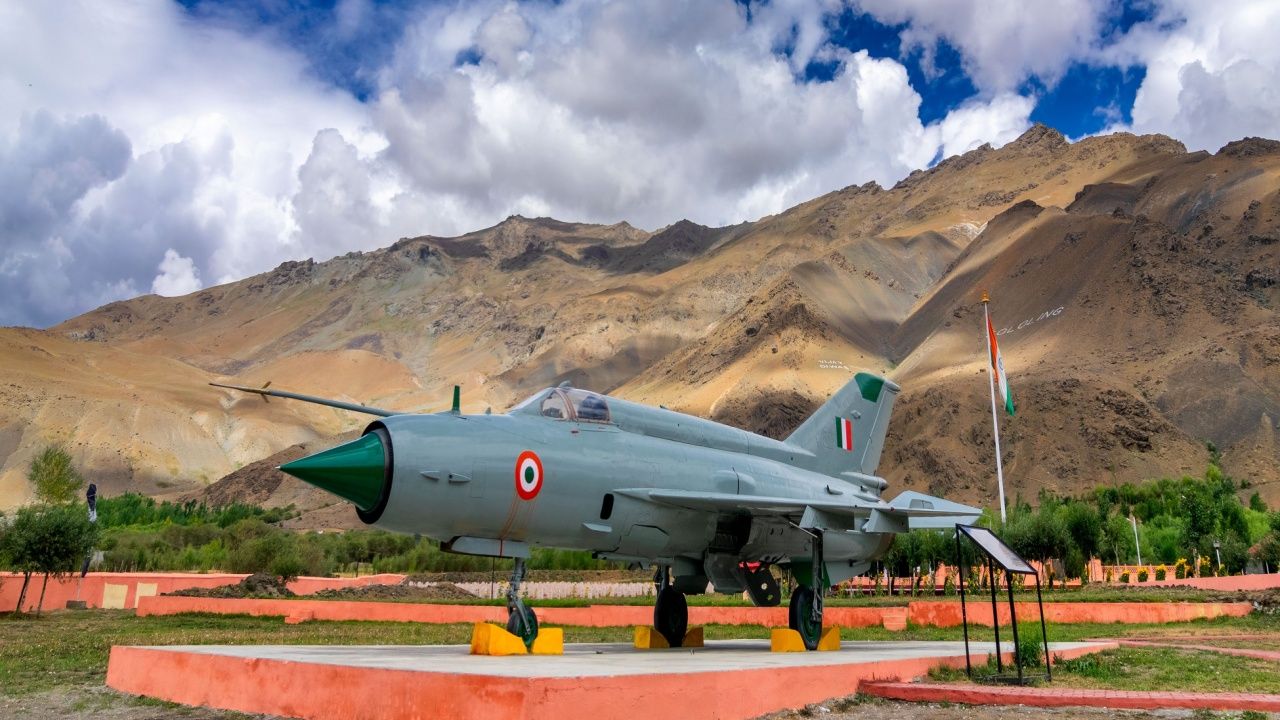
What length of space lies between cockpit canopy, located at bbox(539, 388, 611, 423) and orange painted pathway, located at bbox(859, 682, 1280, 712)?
20.5ft

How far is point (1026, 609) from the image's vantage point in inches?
1128

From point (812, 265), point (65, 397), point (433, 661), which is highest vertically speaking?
point (812, 265)

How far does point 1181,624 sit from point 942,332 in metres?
115

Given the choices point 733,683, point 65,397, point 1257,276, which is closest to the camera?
point 733,683

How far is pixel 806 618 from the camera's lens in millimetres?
16891

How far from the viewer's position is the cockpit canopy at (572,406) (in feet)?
49.4

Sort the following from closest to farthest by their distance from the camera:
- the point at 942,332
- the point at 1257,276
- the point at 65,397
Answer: the point at 1257,276 → the point at 942,332 → the point at 65,397

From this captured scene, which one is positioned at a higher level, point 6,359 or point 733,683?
point 6,359

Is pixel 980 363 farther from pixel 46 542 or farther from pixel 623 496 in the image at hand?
pixel 623 496

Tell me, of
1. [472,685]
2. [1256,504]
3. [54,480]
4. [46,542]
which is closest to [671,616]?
[472,685]

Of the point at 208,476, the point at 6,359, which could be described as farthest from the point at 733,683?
the point at 6,359

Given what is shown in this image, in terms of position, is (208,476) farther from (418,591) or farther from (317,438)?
(418,591)

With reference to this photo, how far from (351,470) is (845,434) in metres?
12.8

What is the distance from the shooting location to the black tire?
56.5ft
